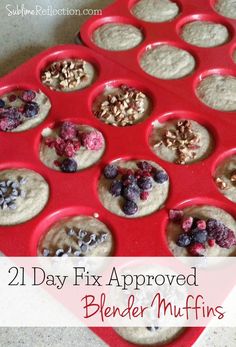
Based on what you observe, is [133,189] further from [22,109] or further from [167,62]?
[167,62]

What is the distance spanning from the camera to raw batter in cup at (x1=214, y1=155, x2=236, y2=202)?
148 cm

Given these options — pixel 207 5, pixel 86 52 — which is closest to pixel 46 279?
pixel 86 52

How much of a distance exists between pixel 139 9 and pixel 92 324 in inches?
61.5

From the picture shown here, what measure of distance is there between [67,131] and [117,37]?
0.65 m

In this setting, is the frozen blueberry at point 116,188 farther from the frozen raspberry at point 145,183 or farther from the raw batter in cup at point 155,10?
the raw batter in cup at point 155,10

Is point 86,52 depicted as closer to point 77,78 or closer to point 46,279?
point 77,78

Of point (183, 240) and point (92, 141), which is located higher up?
point (92, 141)

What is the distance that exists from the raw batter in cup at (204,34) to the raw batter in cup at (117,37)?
0.73 feet

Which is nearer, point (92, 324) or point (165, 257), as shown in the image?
point (92, 324)

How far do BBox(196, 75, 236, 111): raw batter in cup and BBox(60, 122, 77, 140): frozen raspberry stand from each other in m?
0.54

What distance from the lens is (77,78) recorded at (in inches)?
70.9

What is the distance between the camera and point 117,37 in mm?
2012

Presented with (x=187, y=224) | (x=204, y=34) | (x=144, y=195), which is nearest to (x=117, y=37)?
(x=204, y=34)

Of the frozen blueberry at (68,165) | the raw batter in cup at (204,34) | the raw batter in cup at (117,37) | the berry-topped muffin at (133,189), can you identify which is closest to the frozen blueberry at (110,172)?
the berry-topped muffin at (133,189)
